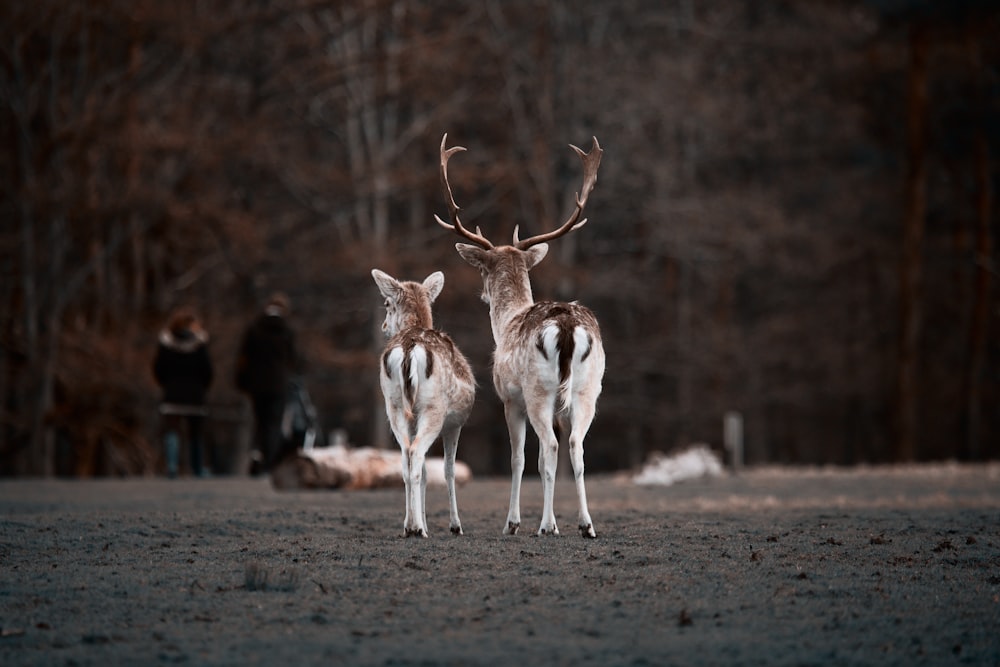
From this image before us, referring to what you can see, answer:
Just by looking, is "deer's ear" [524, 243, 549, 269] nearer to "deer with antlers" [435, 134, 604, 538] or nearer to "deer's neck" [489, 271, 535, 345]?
"deer's neck" [489, 271, 535, 345]

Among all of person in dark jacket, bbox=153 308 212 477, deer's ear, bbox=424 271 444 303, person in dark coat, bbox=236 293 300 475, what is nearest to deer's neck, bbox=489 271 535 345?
deer's ear, bbox=424 271 444 303

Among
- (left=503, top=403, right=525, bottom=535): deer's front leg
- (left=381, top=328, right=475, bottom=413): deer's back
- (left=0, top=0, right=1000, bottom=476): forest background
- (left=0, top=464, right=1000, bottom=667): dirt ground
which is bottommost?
(left=0, top=464, right=1000, bottom=667): dirt ground

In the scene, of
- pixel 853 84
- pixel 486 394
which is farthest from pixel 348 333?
pixel 853 84

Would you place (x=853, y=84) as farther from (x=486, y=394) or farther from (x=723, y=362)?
(x=486, y=394)

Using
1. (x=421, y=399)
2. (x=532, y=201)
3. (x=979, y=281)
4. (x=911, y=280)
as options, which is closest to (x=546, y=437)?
(x=421, y=399)

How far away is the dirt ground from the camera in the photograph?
717 centimetres

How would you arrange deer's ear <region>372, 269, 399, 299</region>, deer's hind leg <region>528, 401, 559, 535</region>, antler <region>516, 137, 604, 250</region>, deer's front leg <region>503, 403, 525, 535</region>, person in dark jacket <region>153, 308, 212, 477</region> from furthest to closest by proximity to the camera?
1. person in dark jacket <region>153, 308, 212, 477</region>
2. antler <region>516, 137, 604, 250</region>
3. deer's ear <region>372, 269, 399, 299</region>
4. deer's front leg <region>503, 403, 525, 535</region>
5. deer's hind leg <region>528, 401, 559, 535</region>

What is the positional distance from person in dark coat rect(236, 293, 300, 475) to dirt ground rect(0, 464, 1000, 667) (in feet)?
24.7

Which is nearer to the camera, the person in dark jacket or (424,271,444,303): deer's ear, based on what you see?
(424,271,444,303): deer's ear

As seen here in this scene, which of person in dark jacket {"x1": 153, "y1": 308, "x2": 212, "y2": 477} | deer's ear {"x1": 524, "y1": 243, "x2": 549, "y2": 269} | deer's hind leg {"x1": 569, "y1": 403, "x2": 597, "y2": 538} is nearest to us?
deer's hind leg {"x1": 569, "y1": 403, "x2": 597, "y2": 538}

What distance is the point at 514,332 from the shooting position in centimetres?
1173

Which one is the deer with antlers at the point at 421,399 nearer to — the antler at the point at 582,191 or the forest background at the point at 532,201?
the antler at the point at 582,191

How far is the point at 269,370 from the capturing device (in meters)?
22.0

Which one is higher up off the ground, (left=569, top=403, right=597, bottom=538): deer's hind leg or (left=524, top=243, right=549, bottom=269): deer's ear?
(left=524, top=243, right=549, bottom=269): deer's ear
